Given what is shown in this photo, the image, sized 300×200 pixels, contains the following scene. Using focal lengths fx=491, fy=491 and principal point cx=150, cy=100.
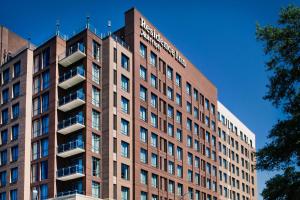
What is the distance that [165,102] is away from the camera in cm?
7850

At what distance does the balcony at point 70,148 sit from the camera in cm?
6078

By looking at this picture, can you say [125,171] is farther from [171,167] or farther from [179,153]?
[179,153]

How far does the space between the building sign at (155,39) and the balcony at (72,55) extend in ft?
39.1

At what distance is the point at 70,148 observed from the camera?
6159 cm

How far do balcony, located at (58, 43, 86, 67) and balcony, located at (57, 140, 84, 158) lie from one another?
11468mm

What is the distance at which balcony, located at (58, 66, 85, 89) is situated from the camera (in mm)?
64000

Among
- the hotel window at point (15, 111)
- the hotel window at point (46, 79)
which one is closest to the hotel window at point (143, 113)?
the hotel window at point (46, 79)

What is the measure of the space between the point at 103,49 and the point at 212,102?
36.2 metres

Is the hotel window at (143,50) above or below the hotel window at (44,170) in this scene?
above

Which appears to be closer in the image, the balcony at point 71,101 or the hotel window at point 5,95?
the balcony at point 71,101

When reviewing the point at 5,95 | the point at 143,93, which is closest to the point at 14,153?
the point at 5,95

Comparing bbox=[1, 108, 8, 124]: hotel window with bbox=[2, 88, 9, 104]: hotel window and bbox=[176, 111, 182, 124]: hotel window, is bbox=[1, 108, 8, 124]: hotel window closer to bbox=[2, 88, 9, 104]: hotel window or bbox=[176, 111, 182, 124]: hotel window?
bbox=[2, 88, 9, 104]: hotel window

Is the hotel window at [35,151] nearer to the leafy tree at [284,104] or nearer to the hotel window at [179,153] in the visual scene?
the hotel window at [179,153]

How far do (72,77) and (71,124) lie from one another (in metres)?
6.19
